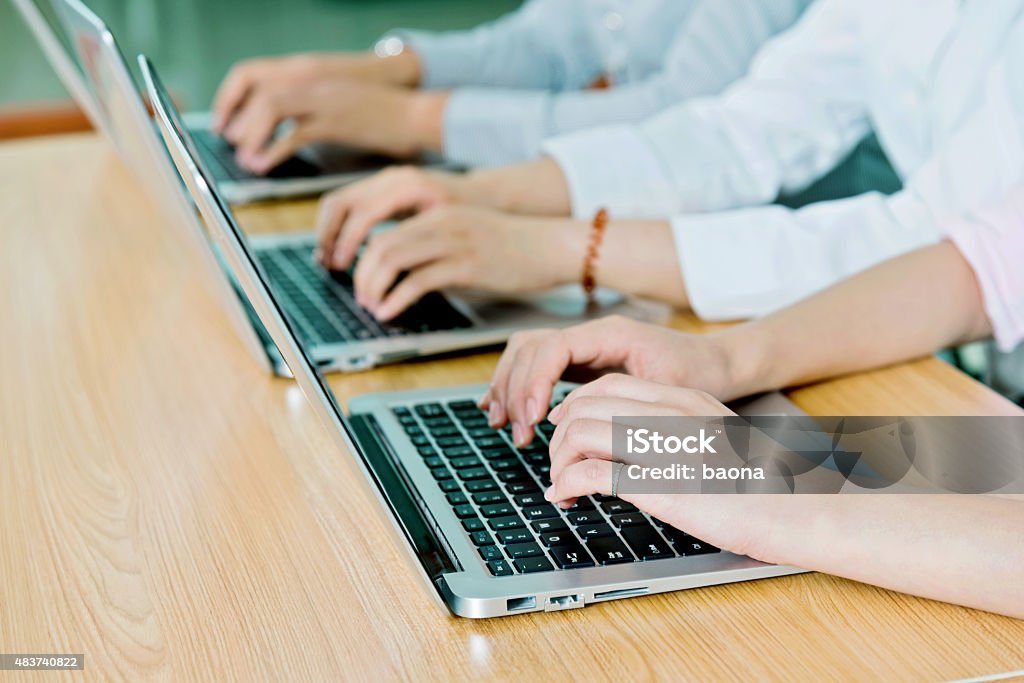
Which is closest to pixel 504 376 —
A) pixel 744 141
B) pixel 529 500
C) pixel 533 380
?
pixel 533 380

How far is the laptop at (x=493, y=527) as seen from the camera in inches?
23.7

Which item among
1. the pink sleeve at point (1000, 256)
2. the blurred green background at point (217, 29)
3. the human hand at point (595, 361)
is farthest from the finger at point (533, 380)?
the blurred green background at point (217, 29)

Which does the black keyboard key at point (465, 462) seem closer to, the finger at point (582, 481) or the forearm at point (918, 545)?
the finger at point (582, 481)

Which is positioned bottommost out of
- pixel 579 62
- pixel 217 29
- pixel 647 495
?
pixel 217 29

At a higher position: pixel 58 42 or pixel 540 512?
pixel 58 42

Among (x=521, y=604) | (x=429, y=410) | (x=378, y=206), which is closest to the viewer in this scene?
(x=521, y=604)

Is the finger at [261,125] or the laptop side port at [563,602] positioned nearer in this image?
the laptop side port at [563,602]

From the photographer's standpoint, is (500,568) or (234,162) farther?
(234,162)

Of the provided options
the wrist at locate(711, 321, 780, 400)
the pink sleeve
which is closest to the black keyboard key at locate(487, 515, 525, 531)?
the wrist at locate(711, 321, 780, 400)

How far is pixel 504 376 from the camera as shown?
797 mm

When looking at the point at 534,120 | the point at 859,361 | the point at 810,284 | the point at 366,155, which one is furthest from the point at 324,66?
the point at 859,361

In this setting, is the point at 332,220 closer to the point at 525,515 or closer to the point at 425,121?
the point at 425,121

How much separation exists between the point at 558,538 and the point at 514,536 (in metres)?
0.02

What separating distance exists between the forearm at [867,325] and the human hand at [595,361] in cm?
3
